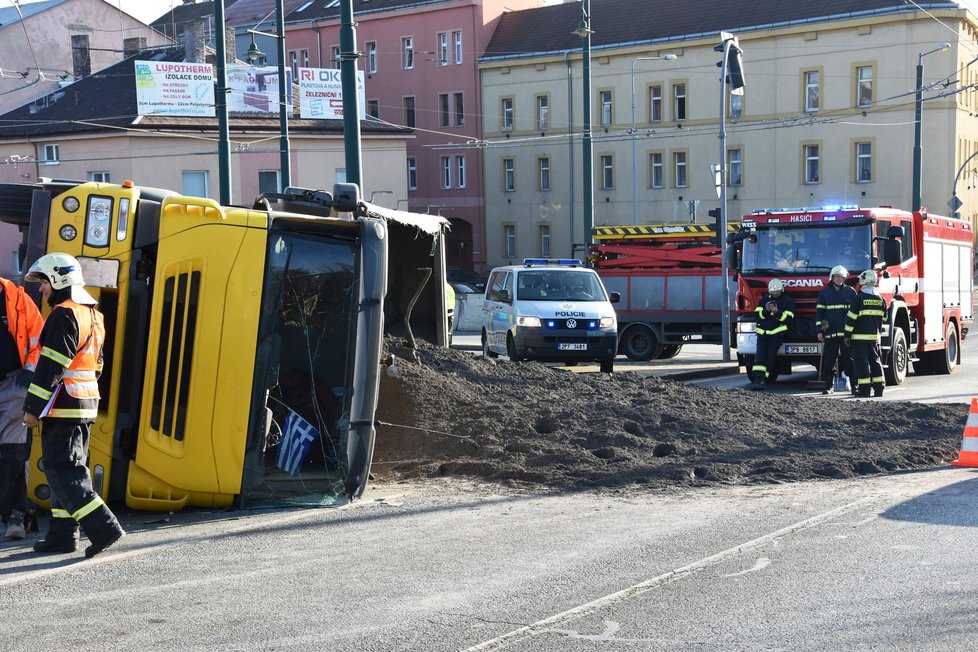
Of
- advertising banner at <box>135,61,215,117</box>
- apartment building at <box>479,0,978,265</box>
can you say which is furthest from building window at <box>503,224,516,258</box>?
advertising banner at <box>135,61,215,117</box>

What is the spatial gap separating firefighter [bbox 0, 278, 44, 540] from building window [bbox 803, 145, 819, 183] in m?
50.1

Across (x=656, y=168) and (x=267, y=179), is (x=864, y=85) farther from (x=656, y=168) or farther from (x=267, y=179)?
(x=267, y=179)

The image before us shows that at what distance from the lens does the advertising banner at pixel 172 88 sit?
43344 millimetres

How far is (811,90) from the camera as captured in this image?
54.6m

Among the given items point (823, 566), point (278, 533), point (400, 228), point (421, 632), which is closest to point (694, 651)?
point (421, 632)

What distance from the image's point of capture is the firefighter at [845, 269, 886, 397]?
1733 centimetres

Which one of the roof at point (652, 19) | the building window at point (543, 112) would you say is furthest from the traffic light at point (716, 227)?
the building window at point (543, 112)

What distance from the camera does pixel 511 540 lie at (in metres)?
8.11

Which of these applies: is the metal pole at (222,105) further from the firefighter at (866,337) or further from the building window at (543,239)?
the building window at (543,239)

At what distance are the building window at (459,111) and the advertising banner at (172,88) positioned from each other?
72.7 ft

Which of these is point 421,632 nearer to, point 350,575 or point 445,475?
point 350,575

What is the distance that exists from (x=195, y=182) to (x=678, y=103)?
904 inches

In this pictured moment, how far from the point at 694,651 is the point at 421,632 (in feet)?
4.21

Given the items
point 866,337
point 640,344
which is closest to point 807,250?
point 866,337
